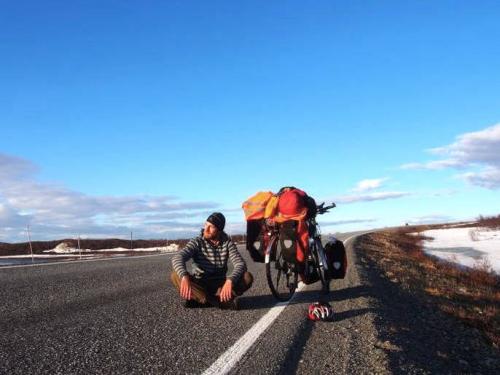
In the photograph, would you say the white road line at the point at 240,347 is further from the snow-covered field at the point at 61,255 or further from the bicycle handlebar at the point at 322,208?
the snow-covered field at the point at 61,255

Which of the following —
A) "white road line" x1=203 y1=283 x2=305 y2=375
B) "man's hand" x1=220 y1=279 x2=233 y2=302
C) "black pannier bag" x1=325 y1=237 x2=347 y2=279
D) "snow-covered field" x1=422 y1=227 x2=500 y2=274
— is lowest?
"snow-covered field" x1=422 y1=227 x2=500 y2=274

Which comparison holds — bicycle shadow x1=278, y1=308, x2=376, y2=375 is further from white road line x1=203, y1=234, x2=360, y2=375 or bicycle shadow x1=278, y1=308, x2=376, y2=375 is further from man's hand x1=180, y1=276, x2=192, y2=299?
man's hand x1=180, y1=276, x2=192, y2=299

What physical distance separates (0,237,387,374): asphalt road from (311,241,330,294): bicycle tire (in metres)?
0.33

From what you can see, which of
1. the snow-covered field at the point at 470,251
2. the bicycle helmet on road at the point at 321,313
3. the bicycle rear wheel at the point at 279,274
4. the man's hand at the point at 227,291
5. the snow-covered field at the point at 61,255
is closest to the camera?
the bicycle helmet on road at the point at 321,313

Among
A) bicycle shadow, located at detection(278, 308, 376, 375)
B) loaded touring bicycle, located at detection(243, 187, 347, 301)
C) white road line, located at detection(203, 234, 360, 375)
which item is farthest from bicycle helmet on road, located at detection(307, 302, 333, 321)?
loaded touring bicycle, located at detection(243, 187, 347, 301)

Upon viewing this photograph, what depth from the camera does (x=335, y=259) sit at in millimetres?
7441

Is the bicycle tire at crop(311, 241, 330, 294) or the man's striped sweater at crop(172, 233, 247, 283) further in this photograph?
the bicycle tire at crop(311, 241, 330, 294)

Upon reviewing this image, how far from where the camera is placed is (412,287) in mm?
12281

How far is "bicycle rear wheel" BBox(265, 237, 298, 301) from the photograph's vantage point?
23.0 ft

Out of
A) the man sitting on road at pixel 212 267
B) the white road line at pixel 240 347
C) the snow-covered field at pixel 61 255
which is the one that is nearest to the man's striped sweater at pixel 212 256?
the man sitting on road at pixel 212 267

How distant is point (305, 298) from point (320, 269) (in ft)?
3.03

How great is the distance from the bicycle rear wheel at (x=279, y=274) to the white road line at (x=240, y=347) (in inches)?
26.1

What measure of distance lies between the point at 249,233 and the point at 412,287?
6.62 metres

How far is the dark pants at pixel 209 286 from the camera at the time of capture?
6.43 meters
